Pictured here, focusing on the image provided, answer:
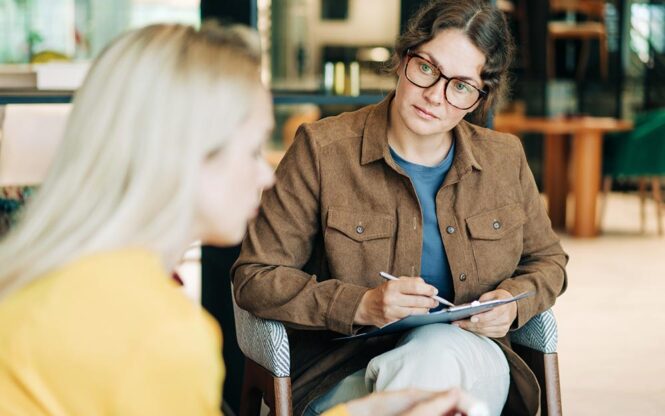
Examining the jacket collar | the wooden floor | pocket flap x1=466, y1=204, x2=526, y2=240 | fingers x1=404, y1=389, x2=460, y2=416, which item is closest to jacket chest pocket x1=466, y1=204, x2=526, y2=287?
pocket flap x1=466, y1=204, x2=526, y2=240

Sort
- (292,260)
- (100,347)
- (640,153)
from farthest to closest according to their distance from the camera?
(640,153) → (292,260) → (100,347)

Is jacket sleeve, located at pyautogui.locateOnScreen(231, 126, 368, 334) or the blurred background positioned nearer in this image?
jacket sleeve, located at pyautogui.locateOnScreen(231, 126, 368, 334)

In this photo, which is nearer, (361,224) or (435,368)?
(435,368)

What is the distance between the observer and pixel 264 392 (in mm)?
2191

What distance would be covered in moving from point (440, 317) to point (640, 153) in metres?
6.09

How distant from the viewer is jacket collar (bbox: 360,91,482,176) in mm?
2273

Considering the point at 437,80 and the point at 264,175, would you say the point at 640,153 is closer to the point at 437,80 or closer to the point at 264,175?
the point at 437,80

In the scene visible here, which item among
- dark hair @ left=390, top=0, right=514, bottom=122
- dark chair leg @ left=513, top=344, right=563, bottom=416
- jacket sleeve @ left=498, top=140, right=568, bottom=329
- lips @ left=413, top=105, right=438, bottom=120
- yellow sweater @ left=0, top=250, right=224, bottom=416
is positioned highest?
dark hair @ left=390, top=0, right=514, bottom=122

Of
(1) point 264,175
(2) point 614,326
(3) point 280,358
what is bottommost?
(2) point 614,326

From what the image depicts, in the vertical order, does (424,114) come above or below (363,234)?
above

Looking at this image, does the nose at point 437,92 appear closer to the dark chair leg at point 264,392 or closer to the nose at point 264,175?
the dark chair leg at point 264,392

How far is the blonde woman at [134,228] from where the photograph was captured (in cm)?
104

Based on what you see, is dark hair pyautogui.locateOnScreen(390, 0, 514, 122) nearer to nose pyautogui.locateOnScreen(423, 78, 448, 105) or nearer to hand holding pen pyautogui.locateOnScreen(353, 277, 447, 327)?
nose pyautogui.locateOnScreen(423, 78, 448, 105)

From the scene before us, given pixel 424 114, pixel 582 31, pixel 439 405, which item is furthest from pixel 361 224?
pixel 582 31
